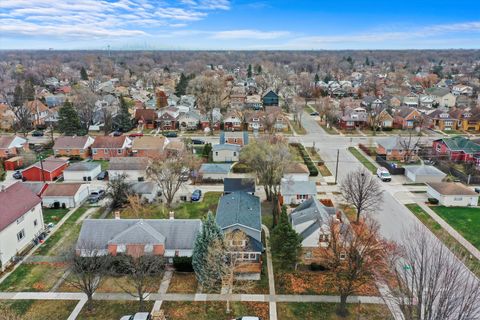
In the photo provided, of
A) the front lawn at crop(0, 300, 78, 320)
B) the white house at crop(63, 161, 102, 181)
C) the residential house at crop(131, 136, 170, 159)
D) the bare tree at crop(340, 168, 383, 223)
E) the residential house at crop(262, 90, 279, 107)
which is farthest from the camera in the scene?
the residential house at crop(262, 90, 279, 107)

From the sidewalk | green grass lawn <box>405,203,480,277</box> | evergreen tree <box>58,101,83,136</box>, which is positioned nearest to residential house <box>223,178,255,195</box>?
green grass lawn <box>405,203,480,277</box>

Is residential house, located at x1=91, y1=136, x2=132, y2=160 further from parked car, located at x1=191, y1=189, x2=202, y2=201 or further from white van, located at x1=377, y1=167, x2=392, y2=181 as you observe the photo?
white van, located at x1=377, y1=167, x2=392, y2=181

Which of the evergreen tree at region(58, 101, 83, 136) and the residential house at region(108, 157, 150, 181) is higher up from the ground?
the evergreen tree at region(58, 101, 83, 136)

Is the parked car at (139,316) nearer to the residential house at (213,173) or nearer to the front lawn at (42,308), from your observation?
the front lawn at (42,308)

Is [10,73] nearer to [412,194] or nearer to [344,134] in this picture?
[344,134]

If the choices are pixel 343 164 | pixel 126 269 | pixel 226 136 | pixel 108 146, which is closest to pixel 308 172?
pixel 343 164

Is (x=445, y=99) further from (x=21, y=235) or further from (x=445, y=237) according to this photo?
(x=21, y=235)
